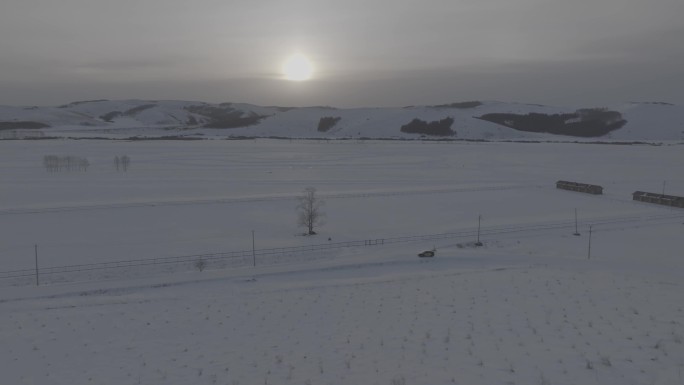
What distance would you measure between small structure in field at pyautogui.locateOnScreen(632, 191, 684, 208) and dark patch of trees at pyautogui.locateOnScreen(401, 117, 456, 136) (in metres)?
127

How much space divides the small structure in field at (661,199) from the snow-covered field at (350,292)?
1.23m

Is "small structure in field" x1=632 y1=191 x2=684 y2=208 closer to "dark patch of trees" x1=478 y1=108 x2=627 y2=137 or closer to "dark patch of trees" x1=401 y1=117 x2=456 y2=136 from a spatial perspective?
"dark patch of trees" x1=401 y1=117 x2=456 y2=136

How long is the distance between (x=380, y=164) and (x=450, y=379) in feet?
232

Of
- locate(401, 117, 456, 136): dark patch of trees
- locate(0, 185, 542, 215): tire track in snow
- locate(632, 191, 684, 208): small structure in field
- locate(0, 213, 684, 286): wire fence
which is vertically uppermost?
locate(401, 117, 456, 136): dark patch of trees

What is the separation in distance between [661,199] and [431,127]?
13714cm

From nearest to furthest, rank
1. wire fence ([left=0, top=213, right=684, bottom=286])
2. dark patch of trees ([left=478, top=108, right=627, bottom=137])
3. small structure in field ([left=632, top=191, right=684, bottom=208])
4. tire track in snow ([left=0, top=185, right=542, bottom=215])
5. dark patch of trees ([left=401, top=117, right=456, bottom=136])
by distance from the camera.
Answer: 1. wire fence ([left=0, top=213, right=684, bottom=286])
2. tire track in snow ([left=0, top=185, right=542, bottom=215])
3. small structure in field ([left=632, top=191, right=684, bottom=208])
4. dark patch of trees ([left=401, top=117, right=456, bottom=136])
5. dark patch of trees ([left=478, top=108, right=627, bottom=137])

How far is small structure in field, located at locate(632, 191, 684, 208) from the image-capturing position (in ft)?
146

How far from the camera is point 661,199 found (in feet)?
150

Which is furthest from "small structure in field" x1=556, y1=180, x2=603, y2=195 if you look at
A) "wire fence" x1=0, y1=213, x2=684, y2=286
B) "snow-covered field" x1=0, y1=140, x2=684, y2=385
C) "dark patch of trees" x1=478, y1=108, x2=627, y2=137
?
"dark patch of trees" x1=478, y1=108, x2=627, y2=137

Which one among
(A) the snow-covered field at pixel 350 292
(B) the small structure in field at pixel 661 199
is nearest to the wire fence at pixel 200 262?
(A) the snow-covered field at pixel 350 292

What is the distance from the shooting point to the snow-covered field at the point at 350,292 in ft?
44.0

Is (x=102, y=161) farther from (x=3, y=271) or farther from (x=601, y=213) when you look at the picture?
(x=601, y=213)

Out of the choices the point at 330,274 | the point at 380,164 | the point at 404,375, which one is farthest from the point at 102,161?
the point at 404,375

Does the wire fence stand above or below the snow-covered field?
below
